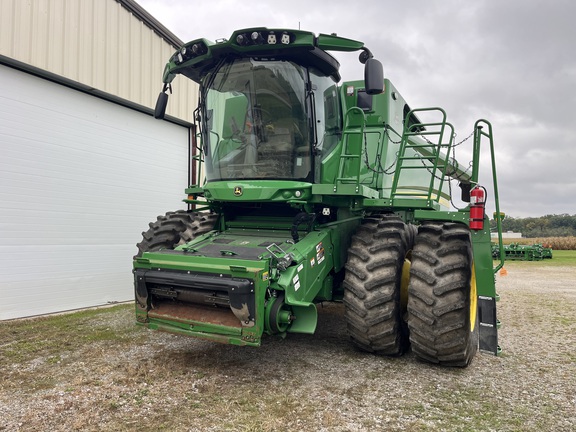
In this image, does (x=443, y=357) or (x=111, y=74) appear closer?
(x=443, y=357)

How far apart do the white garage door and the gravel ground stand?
7.15 ft

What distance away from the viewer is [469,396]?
144 inches

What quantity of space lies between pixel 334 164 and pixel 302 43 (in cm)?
138

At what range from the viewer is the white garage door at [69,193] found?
692cm

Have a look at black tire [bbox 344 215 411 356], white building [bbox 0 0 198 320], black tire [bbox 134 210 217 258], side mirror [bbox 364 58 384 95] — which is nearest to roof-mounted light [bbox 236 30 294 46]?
side mirror [bbox 364 58 384 95]

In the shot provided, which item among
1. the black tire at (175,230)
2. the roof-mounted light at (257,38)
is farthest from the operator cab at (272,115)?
the black tire at (175,230)

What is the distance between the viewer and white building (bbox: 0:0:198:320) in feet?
22.7

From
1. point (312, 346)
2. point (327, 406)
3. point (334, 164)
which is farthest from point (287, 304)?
point (334, 164)

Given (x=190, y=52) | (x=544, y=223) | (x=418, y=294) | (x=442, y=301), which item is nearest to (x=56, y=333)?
(x=190, y=52)

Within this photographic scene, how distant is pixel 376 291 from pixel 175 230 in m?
2.83

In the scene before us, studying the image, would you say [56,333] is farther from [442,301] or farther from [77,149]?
[442,301]

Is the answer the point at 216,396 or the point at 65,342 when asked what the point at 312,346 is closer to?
the point at 216,396

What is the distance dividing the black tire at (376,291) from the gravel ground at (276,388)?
0.99 ft

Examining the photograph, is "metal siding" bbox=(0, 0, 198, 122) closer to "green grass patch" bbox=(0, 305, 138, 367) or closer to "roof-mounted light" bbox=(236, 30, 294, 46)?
"green grass patch" bbox=(0, 305, 138, 367)
